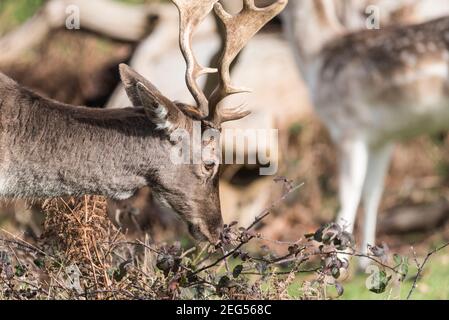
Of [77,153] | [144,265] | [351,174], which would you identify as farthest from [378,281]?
[351,174]

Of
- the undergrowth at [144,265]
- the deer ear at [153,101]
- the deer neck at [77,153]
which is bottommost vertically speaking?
the undergrowth at [144,265]

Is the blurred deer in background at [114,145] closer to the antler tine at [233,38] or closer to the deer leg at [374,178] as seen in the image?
the antler tine at [233,38]

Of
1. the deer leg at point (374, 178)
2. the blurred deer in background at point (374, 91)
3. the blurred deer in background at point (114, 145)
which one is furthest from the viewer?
the deer leg at point (374, 178)

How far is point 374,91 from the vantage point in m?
8.88

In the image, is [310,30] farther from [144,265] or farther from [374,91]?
[144,265]

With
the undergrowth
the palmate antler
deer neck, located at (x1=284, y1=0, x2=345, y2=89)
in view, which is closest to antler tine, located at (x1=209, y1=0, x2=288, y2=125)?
the palmate antler

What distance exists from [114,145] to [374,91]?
12.6ft

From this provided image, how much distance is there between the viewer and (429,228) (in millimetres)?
11227

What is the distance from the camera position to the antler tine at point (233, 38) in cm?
548

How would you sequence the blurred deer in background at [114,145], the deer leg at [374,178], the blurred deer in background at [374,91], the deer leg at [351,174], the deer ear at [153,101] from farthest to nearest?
the deer leg at [374,178]
the deer leg at [351,174]
the blurred deer in background at [374,91]
the blurred deer in background at [114,145]
the deer ear at [153,101]

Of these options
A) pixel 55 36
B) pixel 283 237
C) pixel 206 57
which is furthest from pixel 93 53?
pixel 283 237

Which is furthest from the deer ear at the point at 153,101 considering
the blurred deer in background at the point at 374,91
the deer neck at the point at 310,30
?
the deer neck at the point at 310,30

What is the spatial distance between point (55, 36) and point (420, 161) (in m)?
4.58
